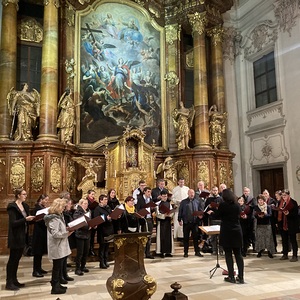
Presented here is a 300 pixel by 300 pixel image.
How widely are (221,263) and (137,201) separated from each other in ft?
8.01

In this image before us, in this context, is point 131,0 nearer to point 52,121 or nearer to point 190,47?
point 190,47

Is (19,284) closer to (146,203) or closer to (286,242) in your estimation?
(146,203)

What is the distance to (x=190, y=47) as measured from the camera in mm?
15953

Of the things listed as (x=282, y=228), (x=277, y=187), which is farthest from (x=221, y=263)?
(x=277, y=187)

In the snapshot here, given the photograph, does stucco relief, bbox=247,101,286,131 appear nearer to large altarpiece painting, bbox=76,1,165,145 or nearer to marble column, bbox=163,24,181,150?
marble column, bbox=163,24,181,150

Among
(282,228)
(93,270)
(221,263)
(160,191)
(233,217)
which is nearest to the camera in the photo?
(233,217)

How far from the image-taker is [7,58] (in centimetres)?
1225

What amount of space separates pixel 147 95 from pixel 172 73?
1476 millimetres

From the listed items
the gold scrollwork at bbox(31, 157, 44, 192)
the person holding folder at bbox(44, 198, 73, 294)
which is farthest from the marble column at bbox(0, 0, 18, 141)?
the person holding folder at bbox(44, 198, 73, 294)

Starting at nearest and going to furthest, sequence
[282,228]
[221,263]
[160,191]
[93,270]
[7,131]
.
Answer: [93,270] < [221,263] < [282,228] < [160,191] < [7,131]

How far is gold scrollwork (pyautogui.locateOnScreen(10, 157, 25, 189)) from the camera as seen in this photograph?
37.9 ft

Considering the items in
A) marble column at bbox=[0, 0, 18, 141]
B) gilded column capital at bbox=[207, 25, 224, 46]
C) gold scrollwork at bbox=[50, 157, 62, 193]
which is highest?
gilded column capital at bbox=[207, 25, 224, 46]

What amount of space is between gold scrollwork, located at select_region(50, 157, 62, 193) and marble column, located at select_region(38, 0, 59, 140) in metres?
0.80

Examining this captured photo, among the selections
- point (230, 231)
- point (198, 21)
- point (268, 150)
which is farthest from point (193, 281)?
point (198, 21)
